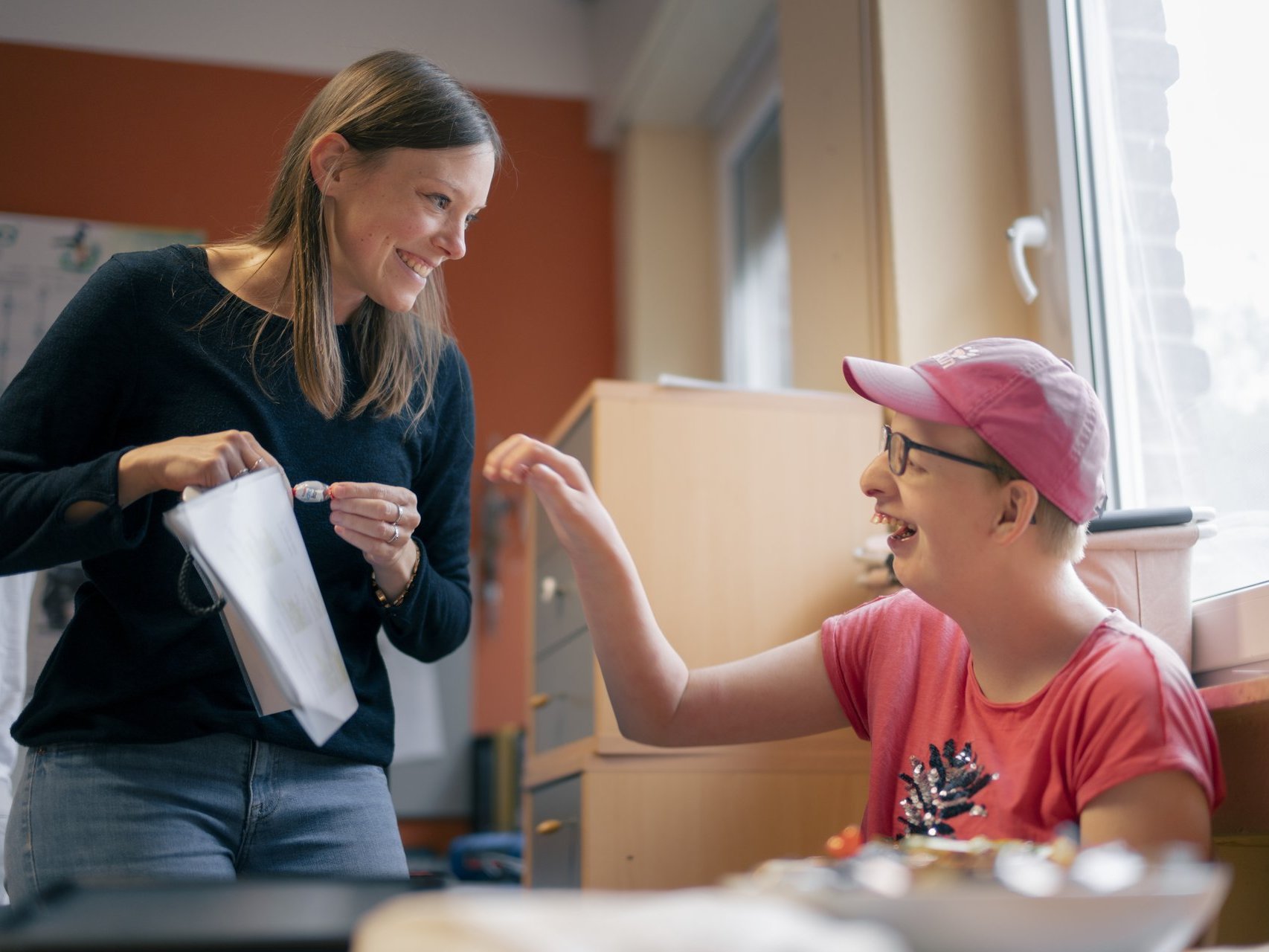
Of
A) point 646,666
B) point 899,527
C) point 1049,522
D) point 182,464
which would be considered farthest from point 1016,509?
point 182,464

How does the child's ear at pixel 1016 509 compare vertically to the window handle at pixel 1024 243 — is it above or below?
below

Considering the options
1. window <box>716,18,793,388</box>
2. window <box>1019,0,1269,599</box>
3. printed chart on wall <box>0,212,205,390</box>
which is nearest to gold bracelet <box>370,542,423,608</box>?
window <box>1019,0,1269,599</box>

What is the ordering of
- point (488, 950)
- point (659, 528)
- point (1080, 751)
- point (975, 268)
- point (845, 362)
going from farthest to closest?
1. point (975, 268)
2. point (659, 528)
3. point (845, 362)
4. point (1080, 751)
5. point (488, 950)

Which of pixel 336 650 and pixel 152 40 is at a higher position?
pixel 152 40

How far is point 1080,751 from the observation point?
3.16 feet

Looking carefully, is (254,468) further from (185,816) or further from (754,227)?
(754,227)

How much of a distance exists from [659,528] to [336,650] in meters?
0.76

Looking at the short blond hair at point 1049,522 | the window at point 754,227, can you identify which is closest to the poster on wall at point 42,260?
the window at point 754,227

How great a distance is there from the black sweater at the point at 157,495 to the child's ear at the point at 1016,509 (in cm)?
56

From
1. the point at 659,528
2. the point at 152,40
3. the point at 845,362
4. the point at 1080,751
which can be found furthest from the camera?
the point at 152,40

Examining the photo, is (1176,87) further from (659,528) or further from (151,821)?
(151,821)

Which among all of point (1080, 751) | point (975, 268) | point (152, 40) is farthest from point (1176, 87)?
point (152, 40)

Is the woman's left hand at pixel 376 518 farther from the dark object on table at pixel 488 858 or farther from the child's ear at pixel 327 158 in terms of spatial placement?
the dark object on table at pixel 488 858

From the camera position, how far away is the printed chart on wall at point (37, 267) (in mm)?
3152
